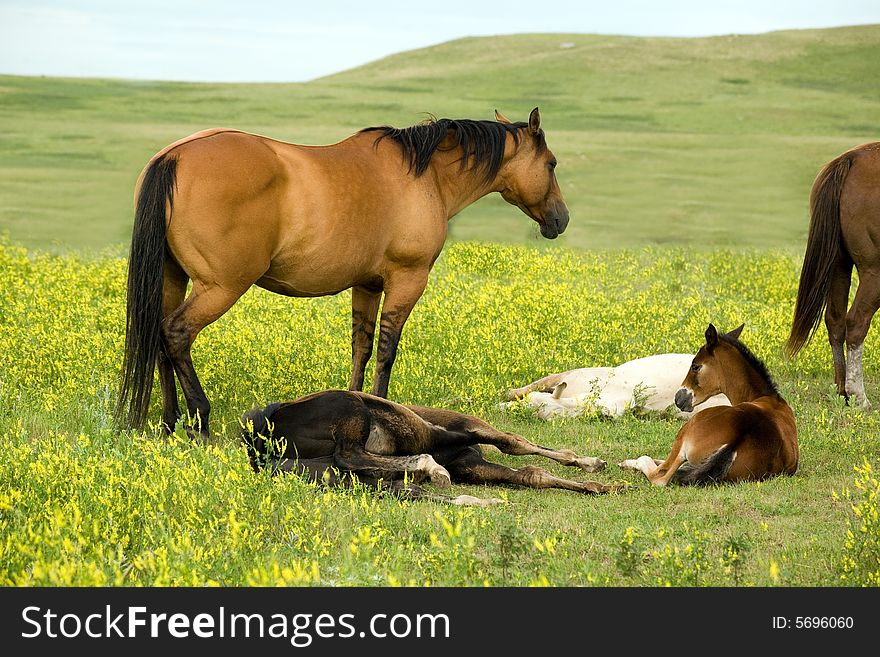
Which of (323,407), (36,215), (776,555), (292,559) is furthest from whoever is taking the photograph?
(36,215)

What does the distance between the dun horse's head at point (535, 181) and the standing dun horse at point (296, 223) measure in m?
0.01

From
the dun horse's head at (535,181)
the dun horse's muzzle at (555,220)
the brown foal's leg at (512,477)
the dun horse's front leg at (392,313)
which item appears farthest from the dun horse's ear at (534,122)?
the brown foal's leg at (512,477)

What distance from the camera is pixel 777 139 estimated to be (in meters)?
43.4

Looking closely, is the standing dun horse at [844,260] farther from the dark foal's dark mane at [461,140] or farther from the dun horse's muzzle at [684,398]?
the dark foal's dark mane at [461,140]

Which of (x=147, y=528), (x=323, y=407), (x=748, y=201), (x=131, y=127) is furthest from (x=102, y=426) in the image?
(x=131, y=127)

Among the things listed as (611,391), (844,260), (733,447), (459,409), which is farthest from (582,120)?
(733,447)

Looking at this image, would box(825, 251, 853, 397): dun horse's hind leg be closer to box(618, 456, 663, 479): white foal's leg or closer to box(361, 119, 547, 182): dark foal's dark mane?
box(361, 119, 547, 182): dark foal's dark mane

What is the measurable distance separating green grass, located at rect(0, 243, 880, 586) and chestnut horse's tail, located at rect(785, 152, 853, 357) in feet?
2.17

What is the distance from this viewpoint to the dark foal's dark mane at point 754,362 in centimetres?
706

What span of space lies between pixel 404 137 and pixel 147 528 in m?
4.38

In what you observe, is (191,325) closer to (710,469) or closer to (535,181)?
(535,181)

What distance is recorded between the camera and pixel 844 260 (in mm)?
9484

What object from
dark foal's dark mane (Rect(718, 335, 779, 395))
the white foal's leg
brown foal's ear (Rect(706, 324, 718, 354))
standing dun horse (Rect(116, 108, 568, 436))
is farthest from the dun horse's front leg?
dark foal's dark mane (Rect(718, 335, 779, 395))
